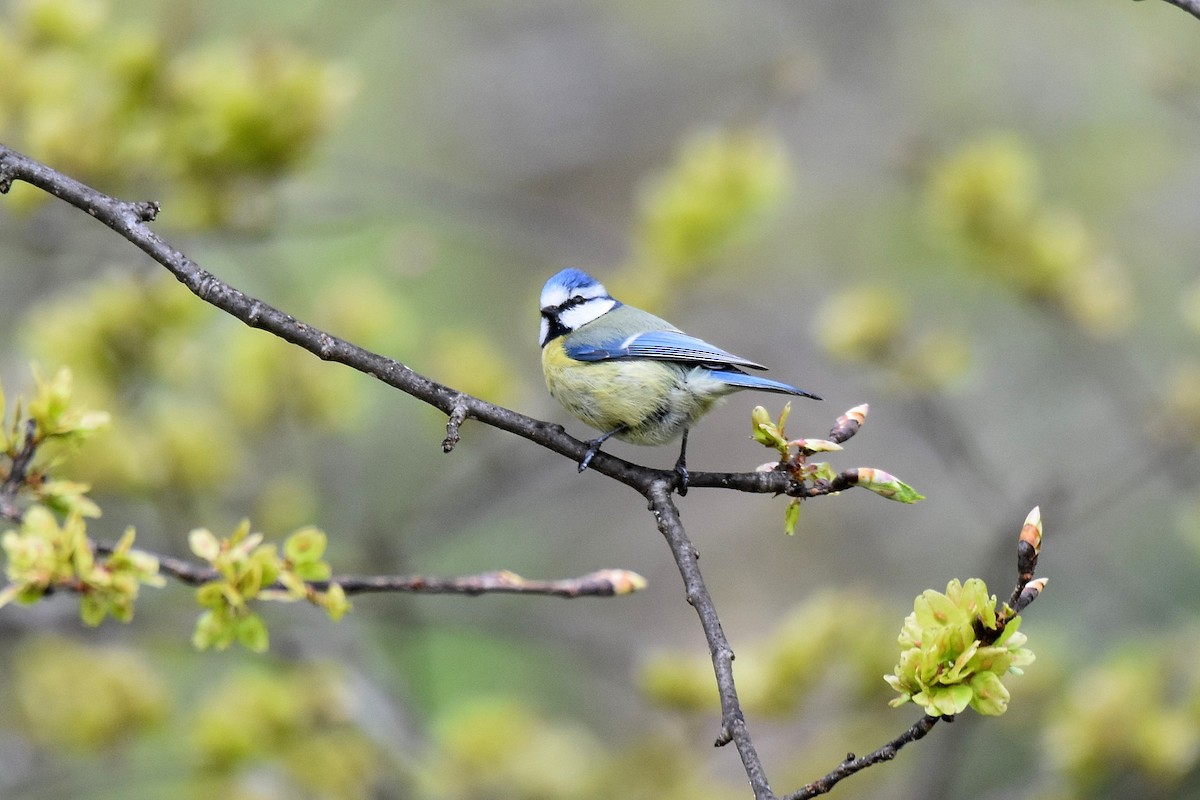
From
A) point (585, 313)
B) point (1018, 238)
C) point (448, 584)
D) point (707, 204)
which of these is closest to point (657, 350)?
point (585, 313)

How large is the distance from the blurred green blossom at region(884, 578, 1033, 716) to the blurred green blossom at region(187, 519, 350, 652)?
40.5 inches

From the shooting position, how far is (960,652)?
1.51 m

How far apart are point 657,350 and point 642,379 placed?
107 millimetres

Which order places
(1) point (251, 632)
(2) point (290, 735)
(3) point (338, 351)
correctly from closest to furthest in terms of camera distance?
(3) point (338, 351)
(1) point (251, 632)
(2) point (290, 735)

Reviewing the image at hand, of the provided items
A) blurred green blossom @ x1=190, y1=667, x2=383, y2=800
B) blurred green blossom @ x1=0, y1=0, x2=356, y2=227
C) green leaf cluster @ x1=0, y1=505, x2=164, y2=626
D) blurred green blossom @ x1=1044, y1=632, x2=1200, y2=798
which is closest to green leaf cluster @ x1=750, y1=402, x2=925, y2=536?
green leaf cluster @ x1=0, y1=505, x2=164, y2=626

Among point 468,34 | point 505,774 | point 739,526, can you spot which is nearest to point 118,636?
point 505,774

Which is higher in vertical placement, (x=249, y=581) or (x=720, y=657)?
A: (x=249, y=581)

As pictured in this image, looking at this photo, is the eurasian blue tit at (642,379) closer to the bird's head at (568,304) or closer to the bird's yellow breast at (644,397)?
the bird's yellow breast at (644,397)

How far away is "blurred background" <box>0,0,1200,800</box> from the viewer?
11.2ft

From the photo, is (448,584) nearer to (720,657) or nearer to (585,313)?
(720,657)

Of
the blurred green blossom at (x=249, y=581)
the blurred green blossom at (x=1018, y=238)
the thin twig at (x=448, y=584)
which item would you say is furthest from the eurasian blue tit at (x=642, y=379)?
the blurred green blossom at (x=1018, y=238)

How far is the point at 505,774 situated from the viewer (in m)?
3.72

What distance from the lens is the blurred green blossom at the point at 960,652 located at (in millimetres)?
1483

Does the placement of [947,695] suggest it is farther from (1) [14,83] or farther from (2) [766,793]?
(1) [14,83]
